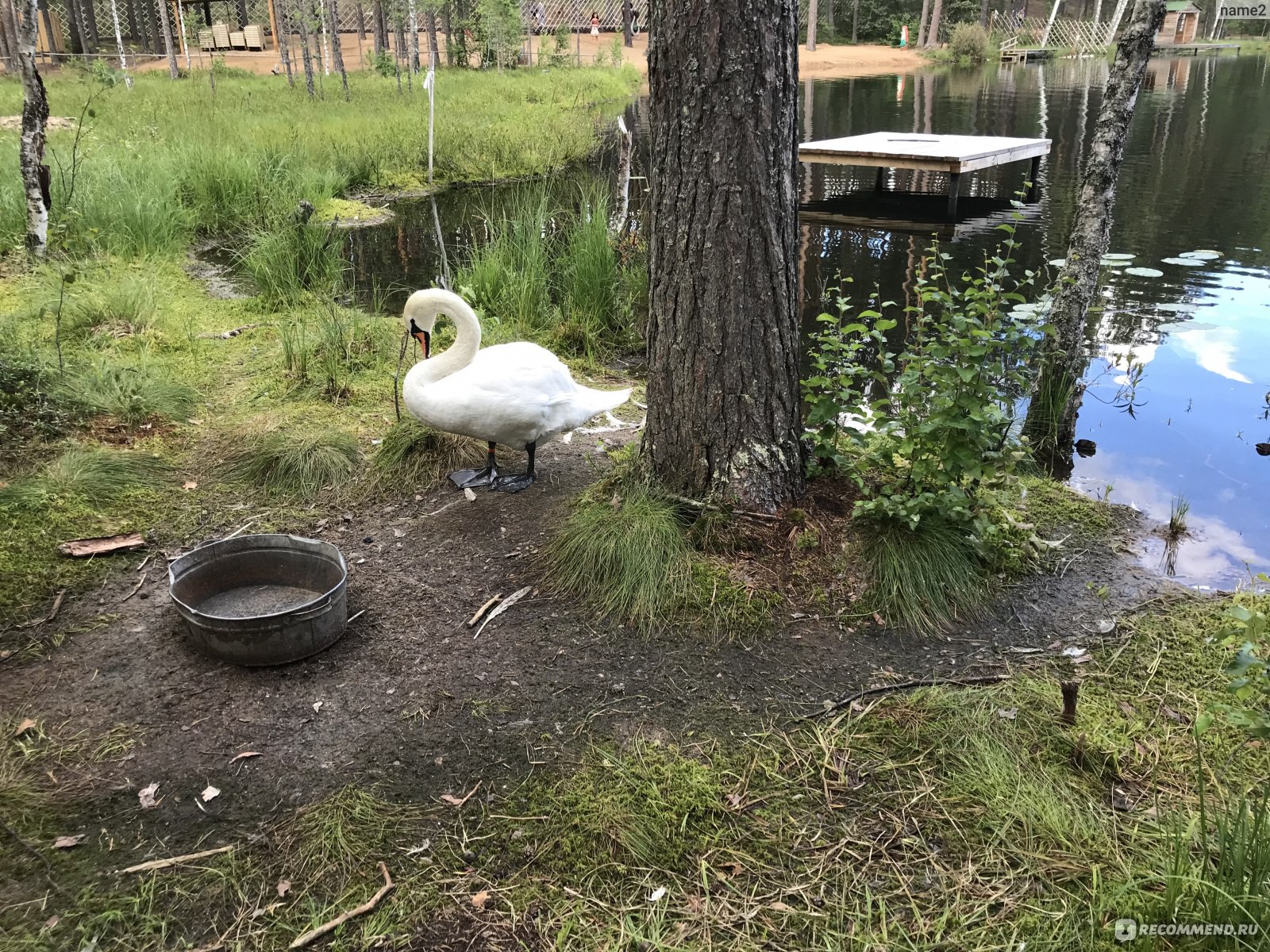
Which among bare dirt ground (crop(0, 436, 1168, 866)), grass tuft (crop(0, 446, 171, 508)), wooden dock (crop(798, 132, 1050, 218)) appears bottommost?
bare dirt ground (crop(0, 436, 1168, 866))

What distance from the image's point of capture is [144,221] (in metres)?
8.24

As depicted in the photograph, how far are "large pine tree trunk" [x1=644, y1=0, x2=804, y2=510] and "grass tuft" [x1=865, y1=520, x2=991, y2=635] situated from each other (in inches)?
17.3

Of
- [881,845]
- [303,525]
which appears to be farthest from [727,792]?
[303,525]

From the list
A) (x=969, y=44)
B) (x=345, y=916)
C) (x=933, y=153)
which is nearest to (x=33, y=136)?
(x=345, y=916)

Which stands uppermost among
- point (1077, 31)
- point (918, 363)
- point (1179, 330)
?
point (1077, 31)

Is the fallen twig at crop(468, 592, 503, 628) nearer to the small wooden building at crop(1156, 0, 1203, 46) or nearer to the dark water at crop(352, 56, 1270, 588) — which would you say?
the dark water at crop(352, 56, 1270, 588)

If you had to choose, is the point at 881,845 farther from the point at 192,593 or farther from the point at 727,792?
the point at 192,593

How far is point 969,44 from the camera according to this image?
126 ft

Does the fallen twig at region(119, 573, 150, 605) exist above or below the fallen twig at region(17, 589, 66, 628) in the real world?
below

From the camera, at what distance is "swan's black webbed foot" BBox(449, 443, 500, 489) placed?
425cm

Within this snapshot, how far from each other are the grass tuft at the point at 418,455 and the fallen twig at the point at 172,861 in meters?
2.27

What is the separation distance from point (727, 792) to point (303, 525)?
2.48 m
